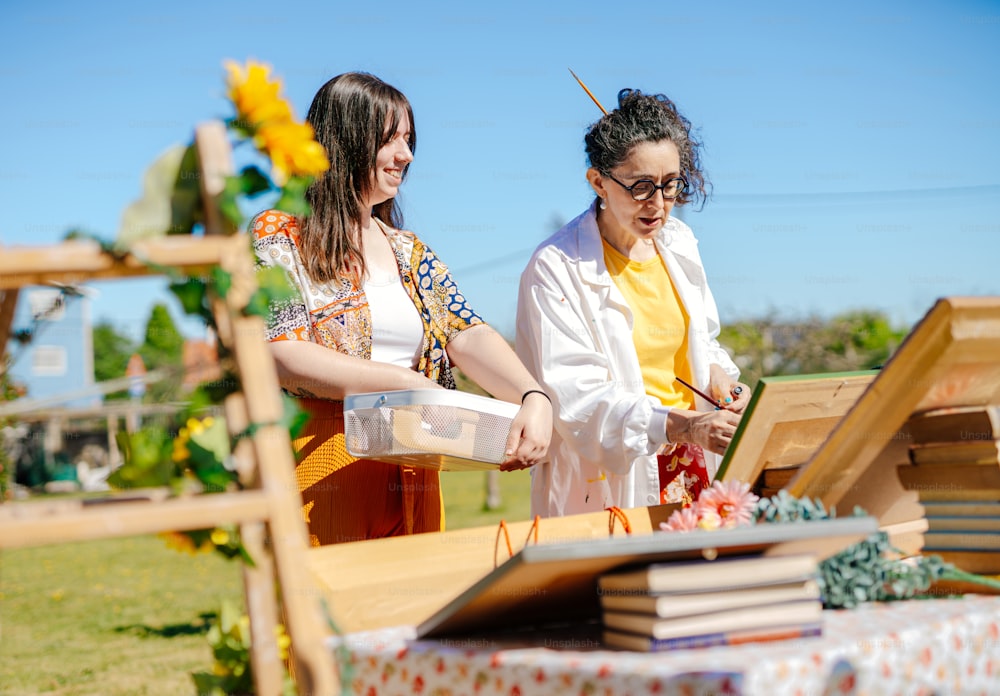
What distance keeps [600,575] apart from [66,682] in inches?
181

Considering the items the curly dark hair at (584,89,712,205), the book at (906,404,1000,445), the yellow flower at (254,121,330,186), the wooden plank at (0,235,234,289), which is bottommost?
the book at (906,404,1000,445)

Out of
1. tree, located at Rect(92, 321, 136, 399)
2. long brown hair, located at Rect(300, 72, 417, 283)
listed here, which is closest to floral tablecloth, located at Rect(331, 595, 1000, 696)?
long brown hair, located at Rect(300, 72, 417, 283)

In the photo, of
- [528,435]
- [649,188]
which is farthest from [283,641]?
[649,188]

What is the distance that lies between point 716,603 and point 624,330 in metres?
1.79

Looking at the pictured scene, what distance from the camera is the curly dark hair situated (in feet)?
9.55

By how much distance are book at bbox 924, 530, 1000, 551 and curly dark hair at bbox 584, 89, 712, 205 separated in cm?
152

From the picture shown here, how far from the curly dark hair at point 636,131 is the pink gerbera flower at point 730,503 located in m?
1.41

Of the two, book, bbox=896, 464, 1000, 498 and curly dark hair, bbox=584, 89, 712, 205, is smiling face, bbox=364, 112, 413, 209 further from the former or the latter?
book, bbox=896, 464, 1000, 498

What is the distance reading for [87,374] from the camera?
4203 cm

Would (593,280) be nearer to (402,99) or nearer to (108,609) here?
(402,99)

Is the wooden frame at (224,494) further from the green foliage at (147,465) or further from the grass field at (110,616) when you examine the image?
the grass field at (110,616)

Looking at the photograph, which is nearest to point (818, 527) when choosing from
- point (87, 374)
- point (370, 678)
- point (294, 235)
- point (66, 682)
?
point (370, 678)

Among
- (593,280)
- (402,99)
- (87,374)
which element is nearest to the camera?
(402,99)

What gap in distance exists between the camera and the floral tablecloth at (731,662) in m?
1.12
